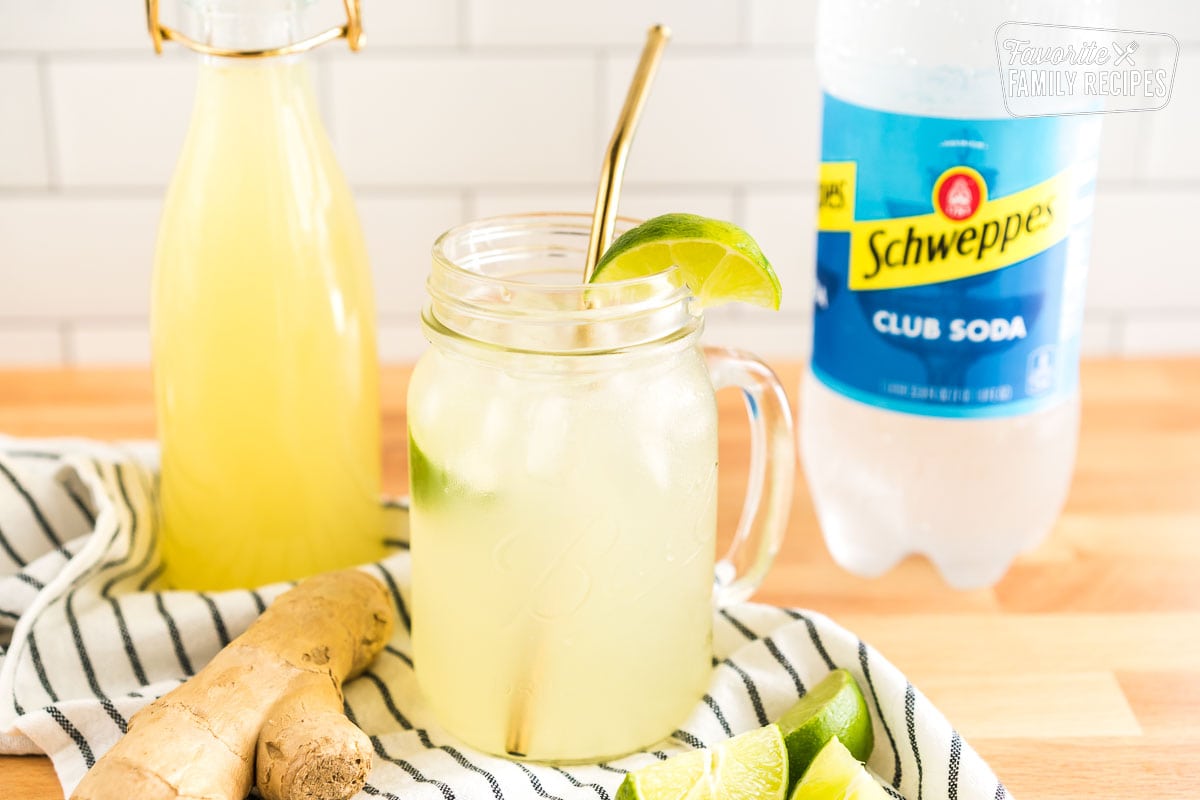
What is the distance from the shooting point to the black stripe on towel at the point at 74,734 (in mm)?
725

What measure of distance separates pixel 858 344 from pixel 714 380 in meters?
0.14

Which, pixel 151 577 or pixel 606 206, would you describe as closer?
pixel 606 206

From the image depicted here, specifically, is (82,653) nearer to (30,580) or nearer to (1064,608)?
(30,580)

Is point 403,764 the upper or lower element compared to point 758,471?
lower

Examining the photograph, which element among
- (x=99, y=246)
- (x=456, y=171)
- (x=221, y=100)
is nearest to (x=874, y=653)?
(x=221, y=100)

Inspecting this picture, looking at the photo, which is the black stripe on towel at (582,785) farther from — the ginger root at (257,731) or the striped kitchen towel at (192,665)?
the ginger root at (257,731)

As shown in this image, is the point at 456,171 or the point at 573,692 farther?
the point at 456,171

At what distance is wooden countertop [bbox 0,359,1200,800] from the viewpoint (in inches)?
29.6

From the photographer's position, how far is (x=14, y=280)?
1.29 meters

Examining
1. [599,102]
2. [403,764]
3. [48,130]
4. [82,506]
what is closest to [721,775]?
[403,764]

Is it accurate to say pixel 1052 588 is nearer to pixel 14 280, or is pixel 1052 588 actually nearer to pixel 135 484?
pixel 135 484

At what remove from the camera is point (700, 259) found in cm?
70

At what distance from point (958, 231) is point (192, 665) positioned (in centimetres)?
52

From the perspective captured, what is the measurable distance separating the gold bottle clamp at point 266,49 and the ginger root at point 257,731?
31cm
